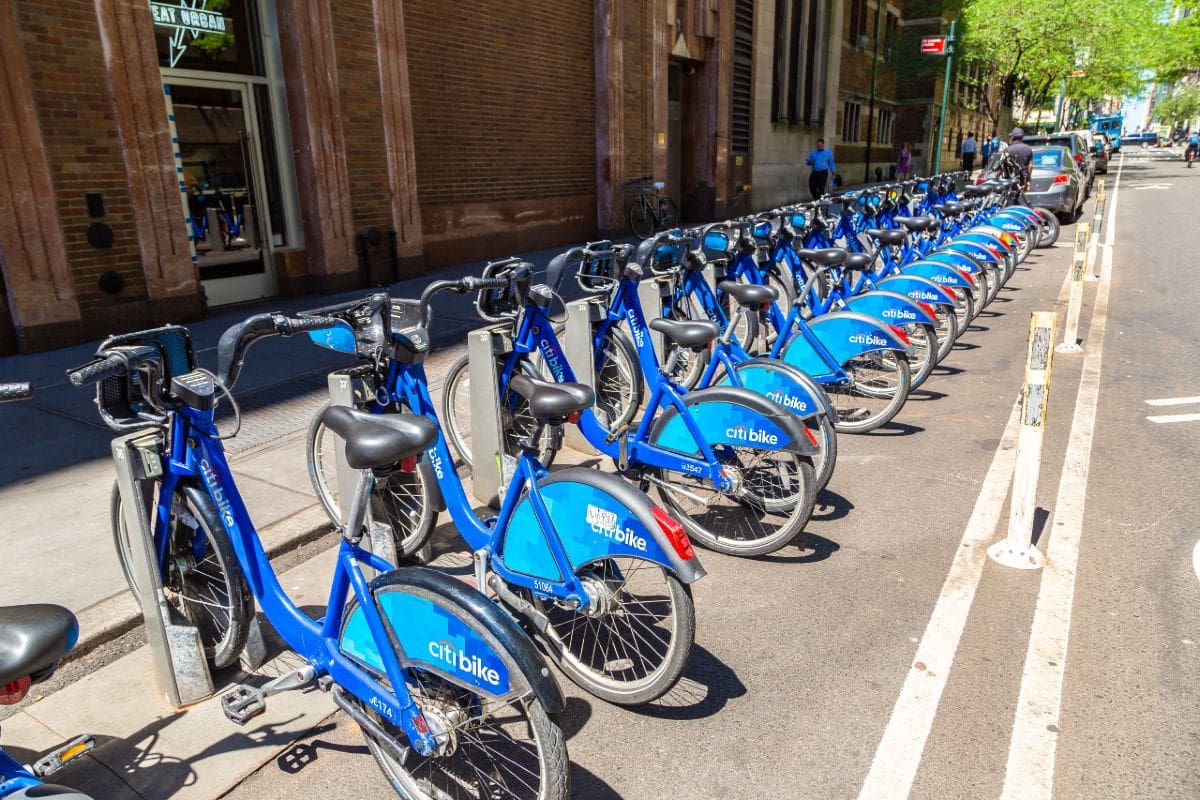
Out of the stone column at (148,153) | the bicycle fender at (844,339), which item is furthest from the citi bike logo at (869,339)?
the stone column at (148,153)

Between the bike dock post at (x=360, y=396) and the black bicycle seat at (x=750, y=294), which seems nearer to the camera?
the bike dock post at (x=360, y=396)

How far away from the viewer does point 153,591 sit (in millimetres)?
2791

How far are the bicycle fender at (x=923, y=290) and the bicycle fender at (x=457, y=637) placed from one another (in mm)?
5493

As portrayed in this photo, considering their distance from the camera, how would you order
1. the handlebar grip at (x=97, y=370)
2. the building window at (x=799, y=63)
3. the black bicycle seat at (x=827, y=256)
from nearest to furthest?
the handlebar grip at (x=97, y=370) < the black bicycle seat at (x=827, y=256) < the building window at (x=799, y=63)

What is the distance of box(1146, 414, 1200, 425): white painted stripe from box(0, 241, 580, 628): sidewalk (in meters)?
5.64

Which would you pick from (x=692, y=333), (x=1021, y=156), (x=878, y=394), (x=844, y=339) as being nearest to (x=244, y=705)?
(x=692, y=333)

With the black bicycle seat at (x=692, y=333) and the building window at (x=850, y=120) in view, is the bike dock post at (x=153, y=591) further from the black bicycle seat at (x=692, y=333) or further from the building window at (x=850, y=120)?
the building window at (x=850, y=120)

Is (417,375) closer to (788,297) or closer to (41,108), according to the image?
(788,297)

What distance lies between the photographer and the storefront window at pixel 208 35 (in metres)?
8.43

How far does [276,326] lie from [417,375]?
2.95ft

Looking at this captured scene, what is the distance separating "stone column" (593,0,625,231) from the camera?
14750 mm

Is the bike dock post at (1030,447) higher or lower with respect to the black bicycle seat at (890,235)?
lower

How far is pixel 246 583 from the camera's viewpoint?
112 inches

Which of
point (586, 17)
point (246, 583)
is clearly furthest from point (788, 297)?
point (586, 17)
